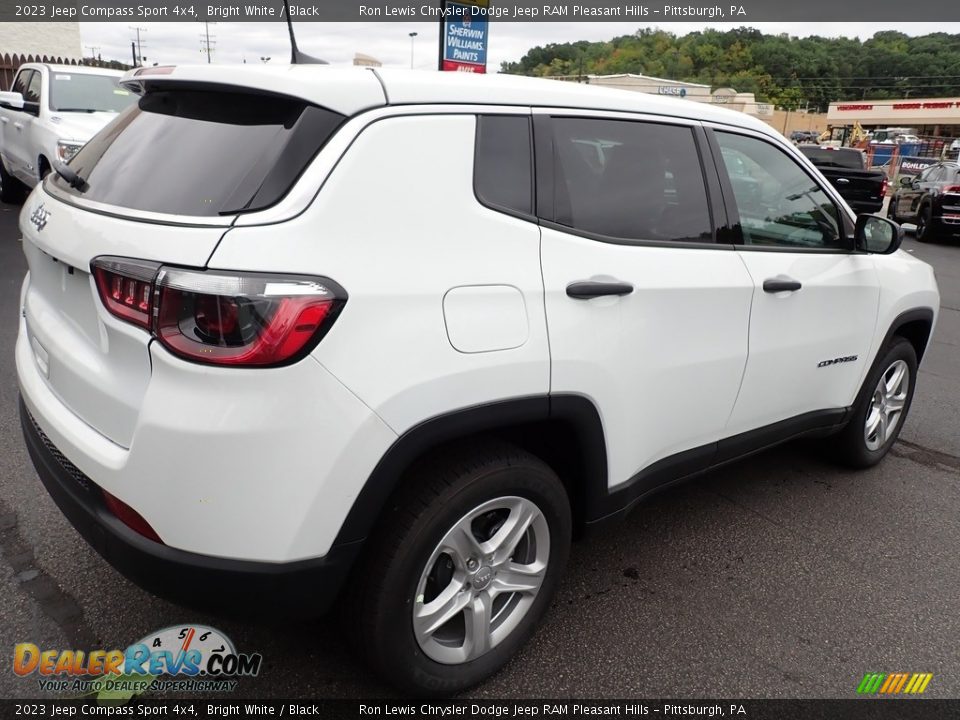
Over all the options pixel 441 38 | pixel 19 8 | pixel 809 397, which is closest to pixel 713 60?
pixel 19 8

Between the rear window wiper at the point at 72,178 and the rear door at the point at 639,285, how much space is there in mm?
1389

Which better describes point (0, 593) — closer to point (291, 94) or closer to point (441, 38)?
point (291, 94)

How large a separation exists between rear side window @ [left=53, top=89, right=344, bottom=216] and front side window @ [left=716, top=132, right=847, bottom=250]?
1.76 m

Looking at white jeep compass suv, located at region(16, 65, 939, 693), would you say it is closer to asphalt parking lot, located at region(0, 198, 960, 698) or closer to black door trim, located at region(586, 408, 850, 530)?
black door trim, located at region(586, 408, 850, 530)

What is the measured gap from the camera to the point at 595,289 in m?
2.22

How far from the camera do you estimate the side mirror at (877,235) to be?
333 centimetres

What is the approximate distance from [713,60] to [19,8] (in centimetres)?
10400

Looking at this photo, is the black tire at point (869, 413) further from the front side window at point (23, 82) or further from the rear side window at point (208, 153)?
the front side window at point (23, 82)

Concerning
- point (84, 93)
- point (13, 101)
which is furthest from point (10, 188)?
point (13, 101)

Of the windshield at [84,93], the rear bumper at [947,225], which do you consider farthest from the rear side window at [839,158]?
the windshield at [84,93]

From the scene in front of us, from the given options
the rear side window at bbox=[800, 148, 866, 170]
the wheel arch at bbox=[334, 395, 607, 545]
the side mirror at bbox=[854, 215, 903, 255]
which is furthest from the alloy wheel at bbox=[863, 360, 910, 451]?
the rear side window at bbox=[800, 148, 866, 170]

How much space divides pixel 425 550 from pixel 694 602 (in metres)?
1.33

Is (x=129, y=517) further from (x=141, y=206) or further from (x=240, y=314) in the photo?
(x=141, y=206)

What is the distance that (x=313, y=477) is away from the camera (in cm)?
175
